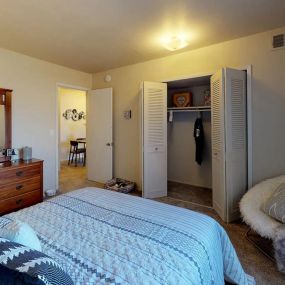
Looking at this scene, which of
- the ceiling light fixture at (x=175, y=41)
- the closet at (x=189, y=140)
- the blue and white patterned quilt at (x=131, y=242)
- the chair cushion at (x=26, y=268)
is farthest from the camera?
the closet at (x=189, y=140)

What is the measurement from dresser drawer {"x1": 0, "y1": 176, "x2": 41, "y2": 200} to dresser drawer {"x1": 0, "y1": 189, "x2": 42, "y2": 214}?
0.18 feet

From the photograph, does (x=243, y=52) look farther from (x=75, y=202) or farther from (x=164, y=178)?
(x=75, y=202)

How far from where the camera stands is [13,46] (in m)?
3.09

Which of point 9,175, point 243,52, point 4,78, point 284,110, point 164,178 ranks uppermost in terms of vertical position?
point 243,52

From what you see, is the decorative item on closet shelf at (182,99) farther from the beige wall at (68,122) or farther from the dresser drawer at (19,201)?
the beige wall at (68,122)

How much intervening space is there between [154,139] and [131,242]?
2.59 m

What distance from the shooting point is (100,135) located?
4.47 meters

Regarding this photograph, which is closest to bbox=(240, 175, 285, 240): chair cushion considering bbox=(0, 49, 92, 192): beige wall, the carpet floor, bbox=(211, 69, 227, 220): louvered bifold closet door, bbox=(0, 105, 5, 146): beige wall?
the carpet floor

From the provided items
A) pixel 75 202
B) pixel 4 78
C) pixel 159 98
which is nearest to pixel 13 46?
pixel 4 78

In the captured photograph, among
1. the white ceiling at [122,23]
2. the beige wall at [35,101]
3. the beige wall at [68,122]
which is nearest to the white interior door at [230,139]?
the white ceiling at [122,23]

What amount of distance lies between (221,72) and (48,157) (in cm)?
331

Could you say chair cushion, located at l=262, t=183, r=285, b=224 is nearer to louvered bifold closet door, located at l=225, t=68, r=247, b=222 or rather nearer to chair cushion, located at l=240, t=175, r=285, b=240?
chair cushion, located at l=240, t=175, r=285, b=240

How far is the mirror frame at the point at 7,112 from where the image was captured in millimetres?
3080

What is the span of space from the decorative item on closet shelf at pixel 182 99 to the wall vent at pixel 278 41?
5.58 ft
